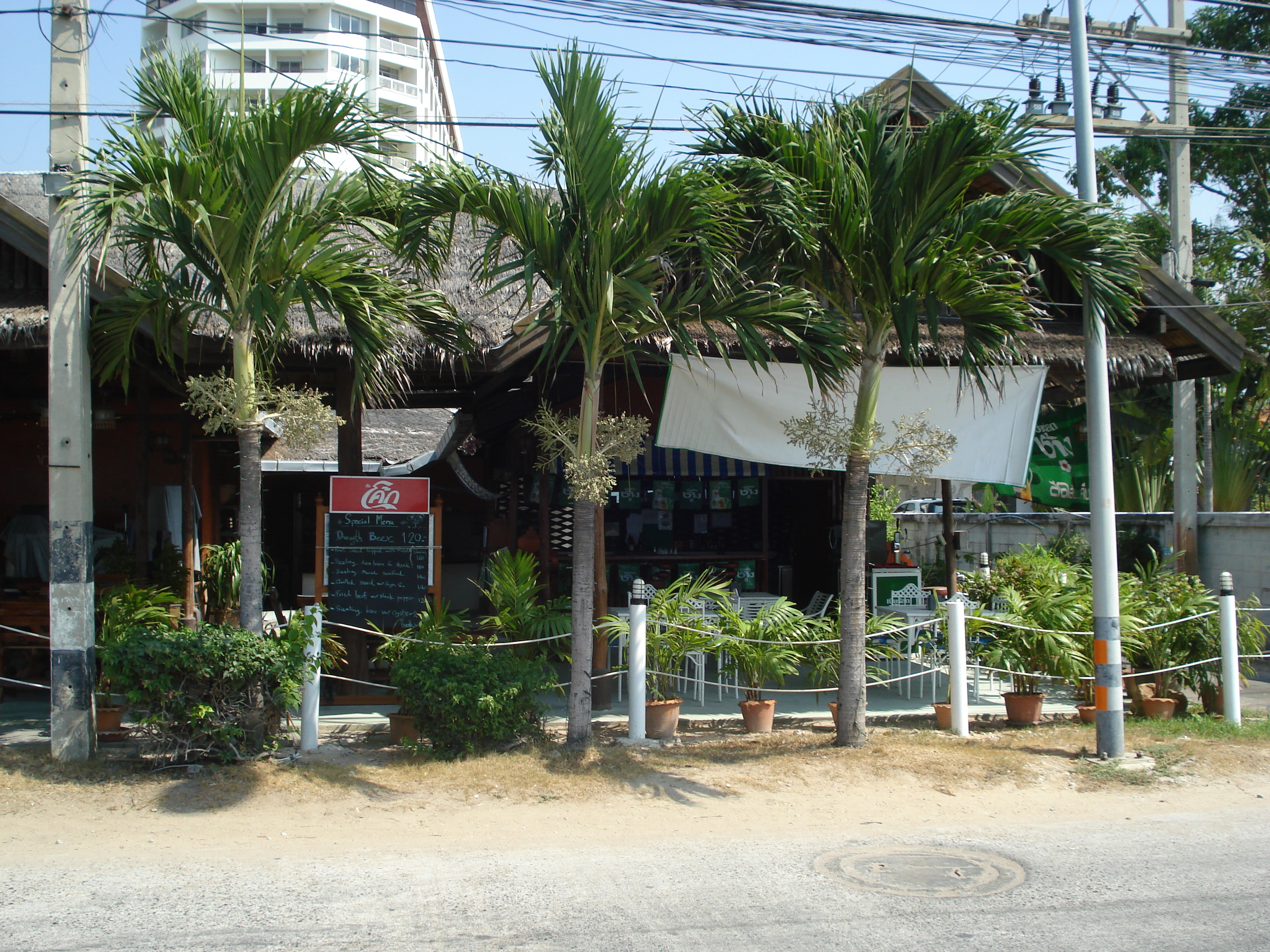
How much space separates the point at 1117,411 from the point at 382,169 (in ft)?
→ 44.3

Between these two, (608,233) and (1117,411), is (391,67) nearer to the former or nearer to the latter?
(1117,411)

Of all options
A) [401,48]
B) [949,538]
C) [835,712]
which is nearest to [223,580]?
[835,712]

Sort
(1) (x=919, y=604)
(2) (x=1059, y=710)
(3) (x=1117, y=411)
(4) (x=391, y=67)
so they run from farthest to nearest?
(4) (x=391, y=67)
(3) (x=1117, y=411)
(1) (x=919, y=604)
(2) (x=1059, y=710)

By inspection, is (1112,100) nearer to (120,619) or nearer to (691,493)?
(691,493)

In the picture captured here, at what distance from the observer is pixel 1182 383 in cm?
1280

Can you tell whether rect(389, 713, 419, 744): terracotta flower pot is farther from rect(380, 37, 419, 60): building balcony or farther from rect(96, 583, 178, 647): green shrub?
rect(380, 37, 419, 60): building balcony

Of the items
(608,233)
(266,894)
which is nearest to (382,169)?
(608,233)

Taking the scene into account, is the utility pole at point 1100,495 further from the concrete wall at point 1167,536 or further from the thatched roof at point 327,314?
the thatched roof at point 327,314

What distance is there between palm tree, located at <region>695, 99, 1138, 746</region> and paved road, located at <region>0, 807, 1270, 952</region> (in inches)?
116

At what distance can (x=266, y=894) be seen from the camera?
15.6ft

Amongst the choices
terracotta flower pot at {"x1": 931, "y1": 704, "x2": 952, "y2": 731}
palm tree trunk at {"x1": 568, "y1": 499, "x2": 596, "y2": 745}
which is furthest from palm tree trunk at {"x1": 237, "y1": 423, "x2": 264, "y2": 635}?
terracotta flower pot at {"x1": 931, "y1": 704, "x2": 952, "y2": 731}

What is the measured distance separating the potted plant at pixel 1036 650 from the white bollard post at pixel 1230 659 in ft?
3.72

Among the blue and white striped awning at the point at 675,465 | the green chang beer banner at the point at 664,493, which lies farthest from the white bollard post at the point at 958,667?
the green chang beer banner at the point at 664,493

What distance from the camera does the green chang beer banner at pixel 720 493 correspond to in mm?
12516
